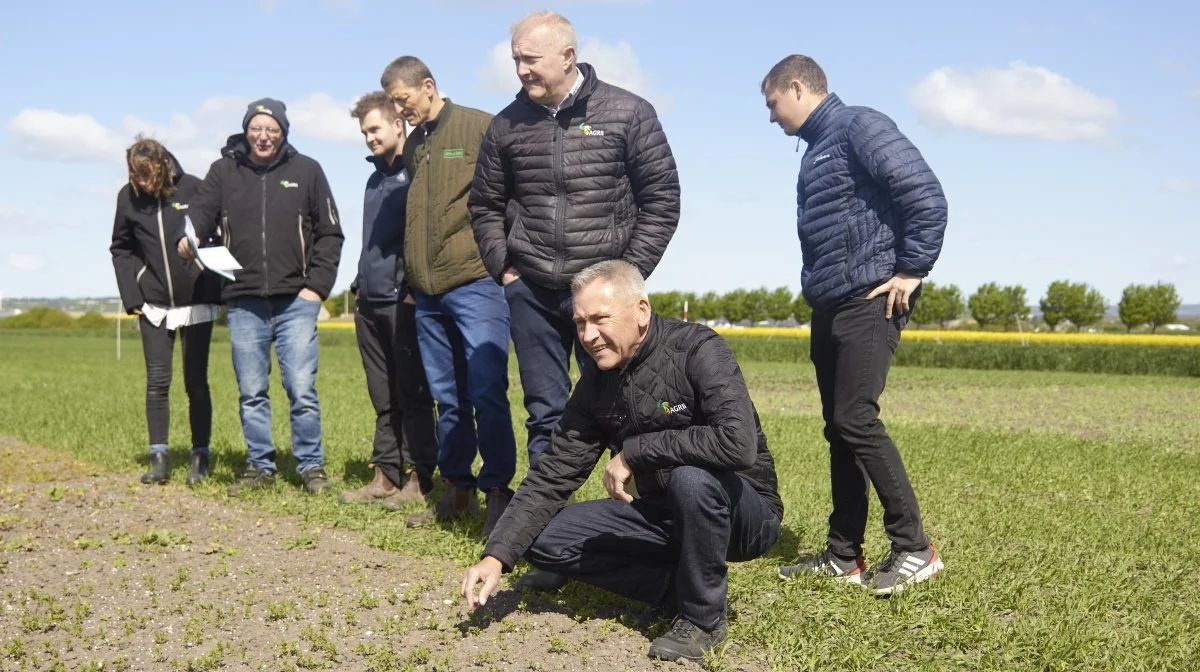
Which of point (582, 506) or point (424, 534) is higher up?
point (582, 506)

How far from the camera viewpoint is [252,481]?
7.09m

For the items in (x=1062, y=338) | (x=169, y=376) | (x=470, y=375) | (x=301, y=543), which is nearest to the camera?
(x=301, y=543)

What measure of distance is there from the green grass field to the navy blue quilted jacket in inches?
54.1

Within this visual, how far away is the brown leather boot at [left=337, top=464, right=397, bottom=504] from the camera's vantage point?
666 centimetres

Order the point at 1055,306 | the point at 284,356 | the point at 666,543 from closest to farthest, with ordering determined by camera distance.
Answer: the point at 666,543, the point at 284,356, the point at 1055,306

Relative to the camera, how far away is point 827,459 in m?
9.03

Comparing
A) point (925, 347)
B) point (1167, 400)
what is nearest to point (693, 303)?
point (925, 347)

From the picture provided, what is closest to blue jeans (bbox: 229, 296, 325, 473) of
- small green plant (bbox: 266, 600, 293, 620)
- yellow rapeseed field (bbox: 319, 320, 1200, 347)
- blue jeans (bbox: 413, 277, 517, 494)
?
blue jeans (bbox: 413, 277, 517, 494)

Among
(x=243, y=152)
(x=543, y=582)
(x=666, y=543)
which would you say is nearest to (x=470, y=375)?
(x=543, y=582)

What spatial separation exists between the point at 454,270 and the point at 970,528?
327 cm

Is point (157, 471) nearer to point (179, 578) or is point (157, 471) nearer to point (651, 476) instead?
point (179, 578)

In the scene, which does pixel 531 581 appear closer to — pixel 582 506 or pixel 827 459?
pixel 582 506

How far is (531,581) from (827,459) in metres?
5.03

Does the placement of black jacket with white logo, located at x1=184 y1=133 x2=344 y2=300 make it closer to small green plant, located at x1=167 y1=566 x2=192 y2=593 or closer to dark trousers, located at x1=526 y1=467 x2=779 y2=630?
small green plant, located at x1=167 y1=566 x2=192 y2=593
